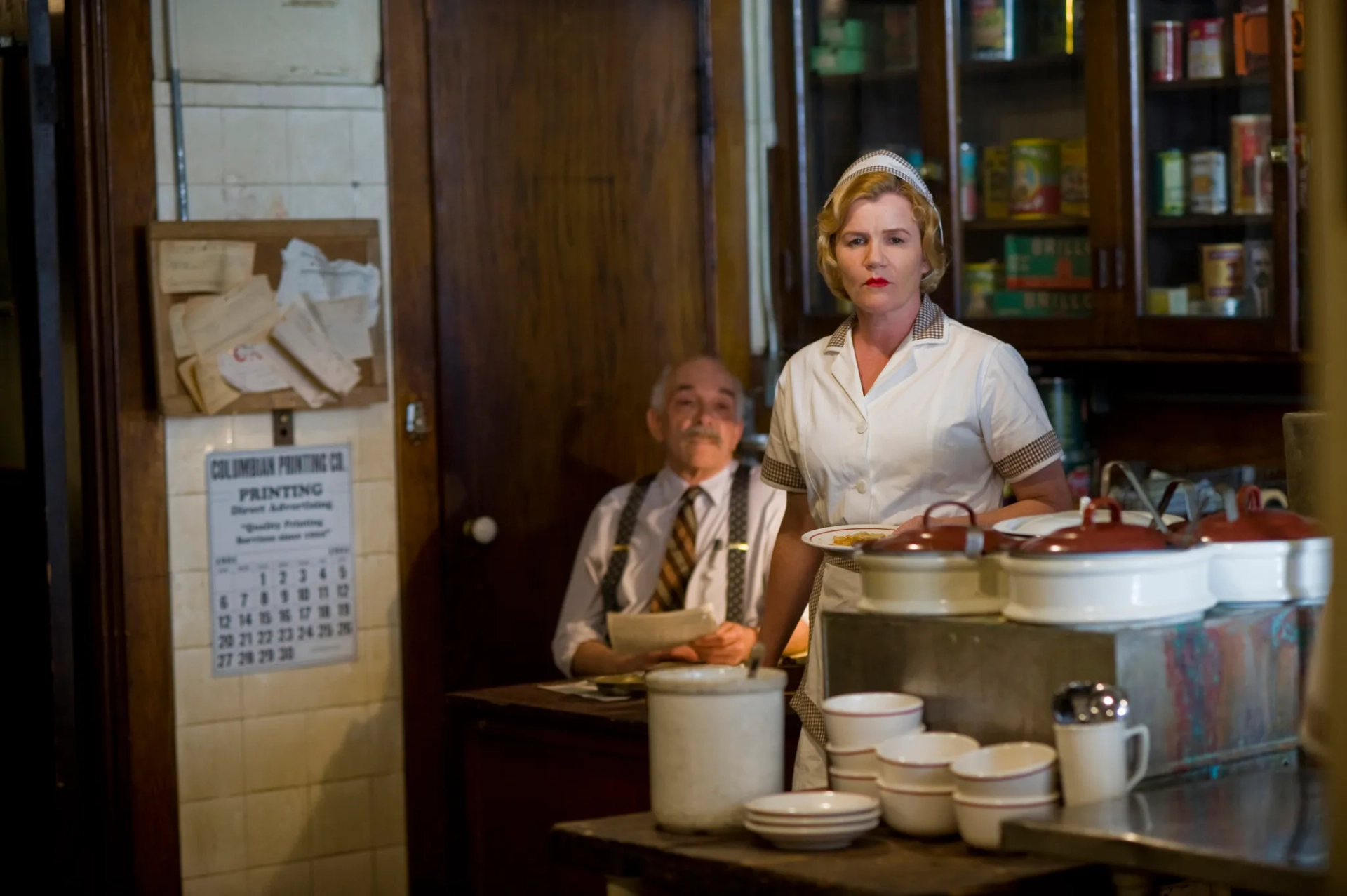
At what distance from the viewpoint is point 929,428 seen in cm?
282

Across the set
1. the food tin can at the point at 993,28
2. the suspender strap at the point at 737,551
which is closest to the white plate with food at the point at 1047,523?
the suspender strap at the point at 737,551

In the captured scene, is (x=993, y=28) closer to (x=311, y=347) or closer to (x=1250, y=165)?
(x=1250, y=165)

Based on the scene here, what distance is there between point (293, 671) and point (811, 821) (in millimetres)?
2362

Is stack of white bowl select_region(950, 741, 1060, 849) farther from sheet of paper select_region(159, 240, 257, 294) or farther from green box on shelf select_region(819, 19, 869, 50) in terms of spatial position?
green box on shelf select_region(819, 19, 869, 50)

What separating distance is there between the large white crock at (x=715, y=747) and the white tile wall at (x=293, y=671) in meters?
2.16

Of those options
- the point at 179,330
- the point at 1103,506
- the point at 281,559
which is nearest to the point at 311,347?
the point at 179,330

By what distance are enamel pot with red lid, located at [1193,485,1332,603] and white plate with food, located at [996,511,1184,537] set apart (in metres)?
0.11

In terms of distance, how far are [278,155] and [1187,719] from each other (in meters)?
2.61

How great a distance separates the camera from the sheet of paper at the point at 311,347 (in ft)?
12.8

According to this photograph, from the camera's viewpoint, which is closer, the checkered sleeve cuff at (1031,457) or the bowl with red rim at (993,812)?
the bowl with red rim at (993,812)

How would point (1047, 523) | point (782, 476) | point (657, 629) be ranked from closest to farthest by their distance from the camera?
1. point (1047, 523)
2. point (782, 476)
3. point (657, 629)

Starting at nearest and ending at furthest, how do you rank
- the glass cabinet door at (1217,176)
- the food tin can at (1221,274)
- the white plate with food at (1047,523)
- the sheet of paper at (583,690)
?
the white plate with food at (1047,523) < the sheet of paper at (583,690) < the glass cabinet door at (1217,176) < the food tin can at (1221,274)

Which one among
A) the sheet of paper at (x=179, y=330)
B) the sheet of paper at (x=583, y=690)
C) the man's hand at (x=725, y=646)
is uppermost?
the sheet of paper at (x=179, y=330)

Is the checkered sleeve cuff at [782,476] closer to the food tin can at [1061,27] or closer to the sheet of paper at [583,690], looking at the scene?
the sheet of paper at [583,690]
